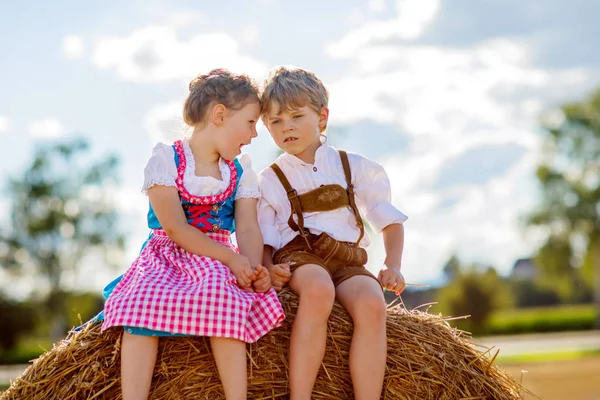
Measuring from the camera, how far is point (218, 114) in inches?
164

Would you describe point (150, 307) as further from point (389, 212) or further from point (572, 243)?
point (572, 243)

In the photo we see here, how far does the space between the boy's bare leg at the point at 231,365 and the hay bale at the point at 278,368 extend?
0.37 ft

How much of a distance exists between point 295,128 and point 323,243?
665 mm

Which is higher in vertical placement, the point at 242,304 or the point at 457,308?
the point at 242,304

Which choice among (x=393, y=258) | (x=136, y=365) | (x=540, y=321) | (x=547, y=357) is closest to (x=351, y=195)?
(x=393, y=258)

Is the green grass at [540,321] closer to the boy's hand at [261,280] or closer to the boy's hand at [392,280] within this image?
the boy's hand at [392,280]

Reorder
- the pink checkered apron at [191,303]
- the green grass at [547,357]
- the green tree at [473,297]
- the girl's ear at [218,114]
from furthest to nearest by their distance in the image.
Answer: the green tree at [473,297] < the green grass at [547,357] < the girl's ear at [218,114] < the pink checkered apron at [191,303]

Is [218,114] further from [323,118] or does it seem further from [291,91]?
[323,118]

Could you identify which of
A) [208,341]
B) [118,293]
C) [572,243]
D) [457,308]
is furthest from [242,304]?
[572,243]

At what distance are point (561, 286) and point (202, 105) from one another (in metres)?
40.4

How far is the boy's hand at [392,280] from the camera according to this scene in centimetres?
439

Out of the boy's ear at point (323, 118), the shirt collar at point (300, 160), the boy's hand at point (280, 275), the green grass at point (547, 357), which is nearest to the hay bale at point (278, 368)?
the boy's hand at point (280, 275)

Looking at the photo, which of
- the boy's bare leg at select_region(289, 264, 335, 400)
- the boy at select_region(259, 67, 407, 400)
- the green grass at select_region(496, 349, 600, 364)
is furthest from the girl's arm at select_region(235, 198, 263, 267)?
the green grass at select_region(496, 349, 600, 364)

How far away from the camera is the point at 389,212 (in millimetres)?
4652
